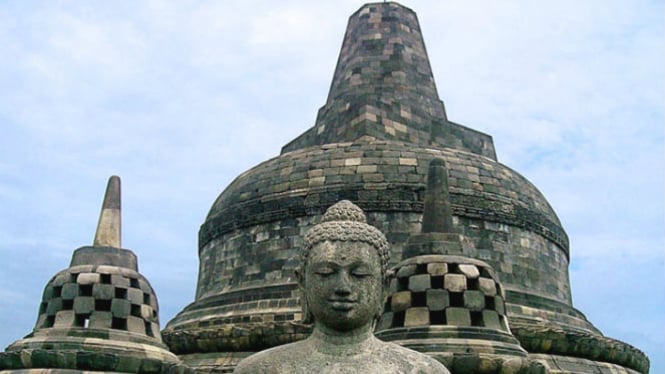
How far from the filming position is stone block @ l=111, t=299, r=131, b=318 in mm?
12680

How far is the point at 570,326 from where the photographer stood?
53.7 ft

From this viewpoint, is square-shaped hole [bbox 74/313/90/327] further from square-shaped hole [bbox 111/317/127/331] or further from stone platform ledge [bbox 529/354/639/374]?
stone platform ledge [bbox 529/354/639/374]

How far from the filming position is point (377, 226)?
53.5ft

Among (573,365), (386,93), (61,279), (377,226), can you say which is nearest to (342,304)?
(61,279)

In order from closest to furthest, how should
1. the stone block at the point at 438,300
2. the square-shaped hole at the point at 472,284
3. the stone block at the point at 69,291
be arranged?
the stone block at the point at 438,300
the square-shaped hole at the point at 472,284
the stone block at the point at 69,291

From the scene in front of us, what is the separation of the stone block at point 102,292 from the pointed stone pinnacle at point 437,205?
4.93 metres

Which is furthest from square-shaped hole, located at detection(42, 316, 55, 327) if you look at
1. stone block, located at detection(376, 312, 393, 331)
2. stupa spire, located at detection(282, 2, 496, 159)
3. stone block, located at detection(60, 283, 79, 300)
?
stupa spire, located at detection(282, 2, 496, 159)

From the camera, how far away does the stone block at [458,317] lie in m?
11.3

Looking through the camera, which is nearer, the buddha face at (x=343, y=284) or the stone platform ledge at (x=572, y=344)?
the buddha face at (x=343, y=284)

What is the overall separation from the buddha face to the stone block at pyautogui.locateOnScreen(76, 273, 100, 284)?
808 centimetres

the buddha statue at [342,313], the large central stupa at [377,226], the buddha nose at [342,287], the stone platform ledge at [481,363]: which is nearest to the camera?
the buddha statue at [342,313]

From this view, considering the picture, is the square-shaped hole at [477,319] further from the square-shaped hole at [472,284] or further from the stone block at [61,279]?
the stone block at [61,279]

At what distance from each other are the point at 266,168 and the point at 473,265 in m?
7.53

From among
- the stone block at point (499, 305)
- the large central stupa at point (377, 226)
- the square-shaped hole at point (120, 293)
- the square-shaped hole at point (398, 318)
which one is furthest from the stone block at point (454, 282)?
the square-shaped hole at point (120, 293)
